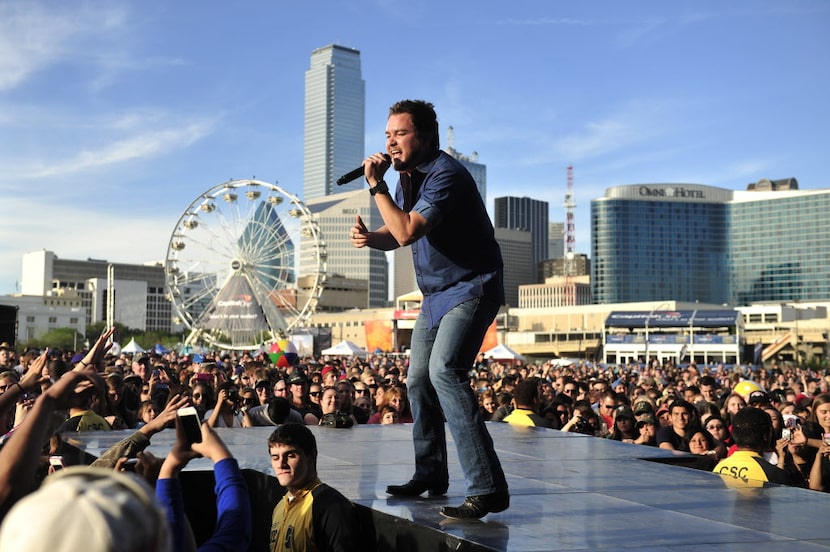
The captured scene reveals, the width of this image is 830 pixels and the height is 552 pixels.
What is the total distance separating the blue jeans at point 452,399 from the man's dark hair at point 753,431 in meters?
2.47

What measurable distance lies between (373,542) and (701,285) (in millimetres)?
164247

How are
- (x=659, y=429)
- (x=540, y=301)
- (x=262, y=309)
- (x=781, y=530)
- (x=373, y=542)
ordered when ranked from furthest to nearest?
(x=540, y=301) < (x=262, y=309) < (x=659, y=429) < (x=373, y=542) < (x=781, y=530)

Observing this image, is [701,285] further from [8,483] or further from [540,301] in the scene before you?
[8,483]

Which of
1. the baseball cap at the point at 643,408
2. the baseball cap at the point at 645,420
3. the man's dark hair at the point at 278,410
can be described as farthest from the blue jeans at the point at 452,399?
the baseball cap at the point at 643,408

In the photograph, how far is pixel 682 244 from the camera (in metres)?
158

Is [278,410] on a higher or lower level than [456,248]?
lower

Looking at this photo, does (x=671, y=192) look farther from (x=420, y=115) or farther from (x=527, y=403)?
(x=420, y=115)

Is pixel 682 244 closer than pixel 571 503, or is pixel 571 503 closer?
pixel 571 503

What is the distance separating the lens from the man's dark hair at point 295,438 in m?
3.83

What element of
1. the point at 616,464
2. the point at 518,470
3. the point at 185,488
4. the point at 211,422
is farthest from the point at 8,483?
the point at 616,464

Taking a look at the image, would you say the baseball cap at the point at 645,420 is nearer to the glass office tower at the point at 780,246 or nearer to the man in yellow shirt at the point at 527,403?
the man in yellow shirt at the point at 527,403

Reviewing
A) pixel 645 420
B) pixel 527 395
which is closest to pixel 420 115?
pixel 527 395

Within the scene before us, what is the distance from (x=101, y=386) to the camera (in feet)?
8.24

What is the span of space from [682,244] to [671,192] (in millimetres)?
10074
